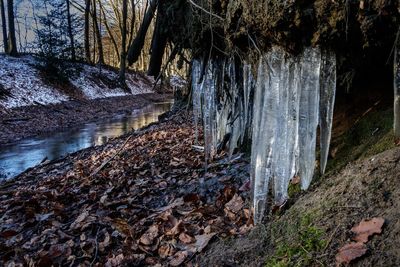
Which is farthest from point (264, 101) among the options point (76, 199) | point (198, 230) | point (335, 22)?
point (76, 199)

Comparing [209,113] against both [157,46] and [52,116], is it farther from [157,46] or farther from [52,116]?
[52,116]

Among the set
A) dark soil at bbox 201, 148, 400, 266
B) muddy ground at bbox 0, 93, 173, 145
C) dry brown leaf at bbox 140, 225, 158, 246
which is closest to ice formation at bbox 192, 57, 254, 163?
dry brown leaf at bbox 140, 225, 158, 246

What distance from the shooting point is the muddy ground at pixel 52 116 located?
1266 cm

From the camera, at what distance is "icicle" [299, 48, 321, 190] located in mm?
2951

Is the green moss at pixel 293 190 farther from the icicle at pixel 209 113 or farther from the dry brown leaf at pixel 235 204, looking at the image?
the icicle at pixel 209 113

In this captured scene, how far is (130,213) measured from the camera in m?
3.92

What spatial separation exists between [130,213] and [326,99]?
7.24ft

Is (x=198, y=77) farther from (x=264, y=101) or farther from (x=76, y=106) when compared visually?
(x=76, y=106)

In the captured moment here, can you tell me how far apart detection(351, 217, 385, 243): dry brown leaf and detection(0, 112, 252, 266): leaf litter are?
1049 mm

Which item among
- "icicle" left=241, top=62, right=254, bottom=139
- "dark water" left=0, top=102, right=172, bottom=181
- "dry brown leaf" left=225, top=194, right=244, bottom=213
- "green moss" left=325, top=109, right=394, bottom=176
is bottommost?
"dark water" left=0, top=102, right=172, bottom=181

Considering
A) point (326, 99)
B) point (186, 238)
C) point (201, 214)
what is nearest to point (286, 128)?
point (326, 99)

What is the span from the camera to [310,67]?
2.96 meters

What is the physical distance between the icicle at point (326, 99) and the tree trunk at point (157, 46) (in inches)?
110

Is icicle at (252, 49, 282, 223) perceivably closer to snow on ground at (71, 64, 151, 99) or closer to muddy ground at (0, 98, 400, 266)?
muddy ground at (0, 98, 400, 266)
